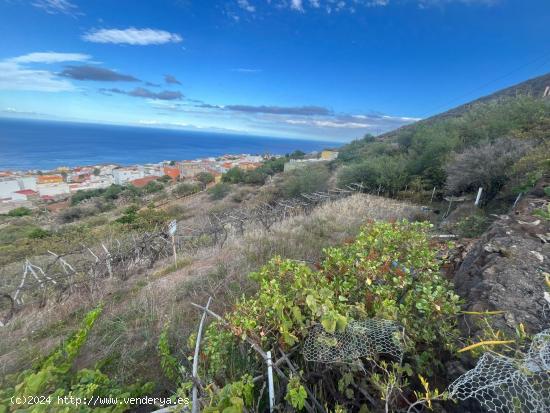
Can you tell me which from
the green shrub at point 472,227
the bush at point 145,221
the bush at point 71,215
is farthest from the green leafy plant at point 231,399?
the bush at point 71,215

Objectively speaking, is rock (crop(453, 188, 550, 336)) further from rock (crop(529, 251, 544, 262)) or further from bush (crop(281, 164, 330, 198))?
bush (crop(281, 164, 330, 198))

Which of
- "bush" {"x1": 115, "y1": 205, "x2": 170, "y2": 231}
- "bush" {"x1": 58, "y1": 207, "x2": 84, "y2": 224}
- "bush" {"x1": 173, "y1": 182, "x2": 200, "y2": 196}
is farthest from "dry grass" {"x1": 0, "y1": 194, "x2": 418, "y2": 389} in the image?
"bush" {"x1": 173, "y1": 182, "x2": 200, "y2": 196}

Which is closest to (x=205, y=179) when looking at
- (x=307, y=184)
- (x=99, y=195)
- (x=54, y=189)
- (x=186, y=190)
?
(x=186, y=190)

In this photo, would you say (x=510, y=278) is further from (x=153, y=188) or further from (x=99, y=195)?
(x=99, y=195)

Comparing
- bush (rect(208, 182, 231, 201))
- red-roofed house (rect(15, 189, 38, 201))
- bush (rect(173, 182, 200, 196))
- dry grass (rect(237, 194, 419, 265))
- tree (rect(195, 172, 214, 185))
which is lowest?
red-roofed house (rect(15, 189, 38, 201))

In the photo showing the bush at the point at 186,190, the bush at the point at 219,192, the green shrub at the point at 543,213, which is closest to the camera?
the green shrub at the point at 543,213

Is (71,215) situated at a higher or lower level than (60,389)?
lower

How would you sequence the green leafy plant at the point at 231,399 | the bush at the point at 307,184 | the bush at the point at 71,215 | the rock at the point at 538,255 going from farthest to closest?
the bush at the point at 71,215
the bush at the point at 307,184
the rock at the point at 538,255
the green leafy plant at the point at 231,399

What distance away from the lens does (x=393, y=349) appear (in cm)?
137

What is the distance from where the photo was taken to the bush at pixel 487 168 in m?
7.09

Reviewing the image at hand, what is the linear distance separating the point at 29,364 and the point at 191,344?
7.61 feet

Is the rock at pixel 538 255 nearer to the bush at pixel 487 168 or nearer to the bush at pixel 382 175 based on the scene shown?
the bush at pixel 487 168

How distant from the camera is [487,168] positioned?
739 cm

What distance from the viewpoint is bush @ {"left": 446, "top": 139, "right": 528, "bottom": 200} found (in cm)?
709
